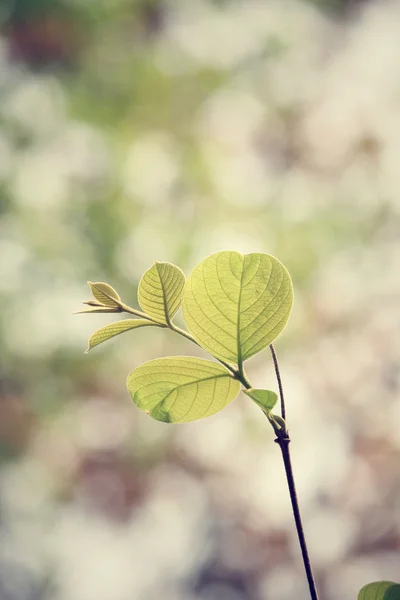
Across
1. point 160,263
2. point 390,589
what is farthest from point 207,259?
point 390,589

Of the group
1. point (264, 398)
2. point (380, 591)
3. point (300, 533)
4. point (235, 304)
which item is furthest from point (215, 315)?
point (380, 591)

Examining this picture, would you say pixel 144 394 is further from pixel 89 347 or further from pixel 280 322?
pixel 280 322

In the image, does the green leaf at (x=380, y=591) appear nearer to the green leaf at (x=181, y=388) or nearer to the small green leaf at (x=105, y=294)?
the green leaf at (x=181, y=388)

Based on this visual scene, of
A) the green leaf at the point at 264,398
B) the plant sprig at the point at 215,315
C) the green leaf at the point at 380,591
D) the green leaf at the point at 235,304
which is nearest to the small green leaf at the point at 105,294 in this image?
the plant sprig at the point at 215,315

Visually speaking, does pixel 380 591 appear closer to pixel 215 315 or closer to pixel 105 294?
pixel 215 315

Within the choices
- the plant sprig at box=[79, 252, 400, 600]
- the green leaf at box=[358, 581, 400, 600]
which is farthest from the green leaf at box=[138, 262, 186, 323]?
the green leaf at box=[358, 581, 400, 600]
